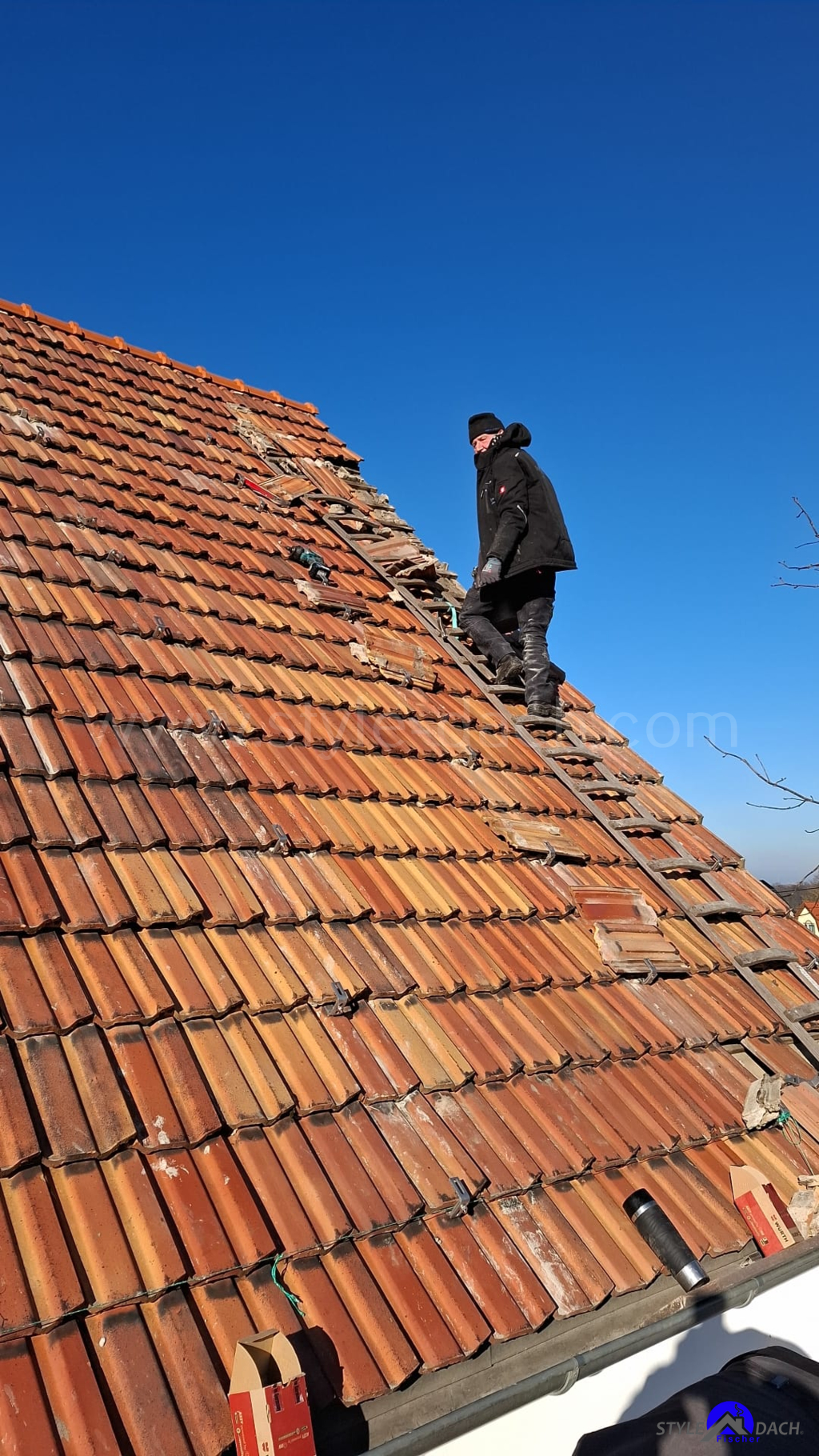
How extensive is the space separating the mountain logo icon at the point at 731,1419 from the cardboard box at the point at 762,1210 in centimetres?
87

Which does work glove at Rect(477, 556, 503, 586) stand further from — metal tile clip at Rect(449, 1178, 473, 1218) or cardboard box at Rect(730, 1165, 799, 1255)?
metal tile clip at Rect(449, 1178, 473, 1218)

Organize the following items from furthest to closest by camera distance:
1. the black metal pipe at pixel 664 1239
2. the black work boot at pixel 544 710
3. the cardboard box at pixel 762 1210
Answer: the black work boot at pixel 544 710, the cardboard box at pixel 762 1210, the black metal pipe at pixel 664 1239

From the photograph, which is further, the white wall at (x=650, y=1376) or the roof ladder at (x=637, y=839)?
the roof ladder at (x=637, y=839)

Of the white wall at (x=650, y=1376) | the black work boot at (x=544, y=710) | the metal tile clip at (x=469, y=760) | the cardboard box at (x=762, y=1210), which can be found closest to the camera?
the white wall at (x=650, y=1376)

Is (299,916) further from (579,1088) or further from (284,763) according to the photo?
(579,1088)

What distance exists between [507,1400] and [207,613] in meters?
2.97

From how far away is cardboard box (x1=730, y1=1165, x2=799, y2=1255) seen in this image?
8.64ft

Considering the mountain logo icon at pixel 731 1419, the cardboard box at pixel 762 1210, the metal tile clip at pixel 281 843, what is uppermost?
the metal tile clip at pixel 281 843

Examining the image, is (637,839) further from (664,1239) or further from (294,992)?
(294,992)

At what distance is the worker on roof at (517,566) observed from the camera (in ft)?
17.1

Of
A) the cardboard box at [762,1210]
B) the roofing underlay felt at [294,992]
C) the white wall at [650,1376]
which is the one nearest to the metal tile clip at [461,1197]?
the roofing underlay felt at [294,992]

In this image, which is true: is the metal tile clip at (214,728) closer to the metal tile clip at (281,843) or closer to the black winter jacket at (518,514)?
the metal tile clip at (281,843)

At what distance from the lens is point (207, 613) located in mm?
3928

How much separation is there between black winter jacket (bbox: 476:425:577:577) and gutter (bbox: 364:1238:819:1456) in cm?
360
